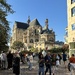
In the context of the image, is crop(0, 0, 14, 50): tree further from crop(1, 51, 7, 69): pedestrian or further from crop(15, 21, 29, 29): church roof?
crop(15, 21, 29, 29): church roof

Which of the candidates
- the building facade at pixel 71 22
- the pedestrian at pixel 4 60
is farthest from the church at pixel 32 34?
the pedestrian at pixel 4 60

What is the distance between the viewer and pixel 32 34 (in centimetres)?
16375

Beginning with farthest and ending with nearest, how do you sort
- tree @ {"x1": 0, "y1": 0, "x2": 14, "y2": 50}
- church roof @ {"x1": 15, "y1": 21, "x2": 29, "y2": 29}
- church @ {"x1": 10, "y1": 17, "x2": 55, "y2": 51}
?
church roof @ {"x1": 15, "y1": 21, "x2": 29, "y2": 29}
church @ {"x1": 10, "y1": 17, "x2": 55, "y2": 51}
tree @ {"x1": 0, "y1": 0, "x2": 14, "y2": 50}

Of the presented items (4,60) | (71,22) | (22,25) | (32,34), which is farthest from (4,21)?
(22,25)

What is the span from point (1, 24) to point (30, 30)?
139050 mm

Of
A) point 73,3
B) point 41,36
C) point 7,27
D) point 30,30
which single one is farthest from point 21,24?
point 7,27

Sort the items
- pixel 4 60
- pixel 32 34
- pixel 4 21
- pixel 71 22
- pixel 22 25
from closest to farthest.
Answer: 1. pixel 4 60
2. pixel 4 21
3. pixel 71 22
4. pixel 32 34
5. pixel 22 25

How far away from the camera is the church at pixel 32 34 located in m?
156

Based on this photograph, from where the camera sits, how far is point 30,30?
166 metres

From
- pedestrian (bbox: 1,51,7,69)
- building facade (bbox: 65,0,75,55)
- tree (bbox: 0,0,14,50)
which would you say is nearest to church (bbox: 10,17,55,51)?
building facade (bbox: 65,0,75,55)

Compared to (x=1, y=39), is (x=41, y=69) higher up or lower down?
lower down

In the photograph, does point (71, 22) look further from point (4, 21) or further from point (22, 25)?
point (22, 25)

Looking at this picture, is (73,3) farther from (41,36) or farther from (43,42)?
(41,36)

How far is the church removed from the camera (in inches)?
6147
